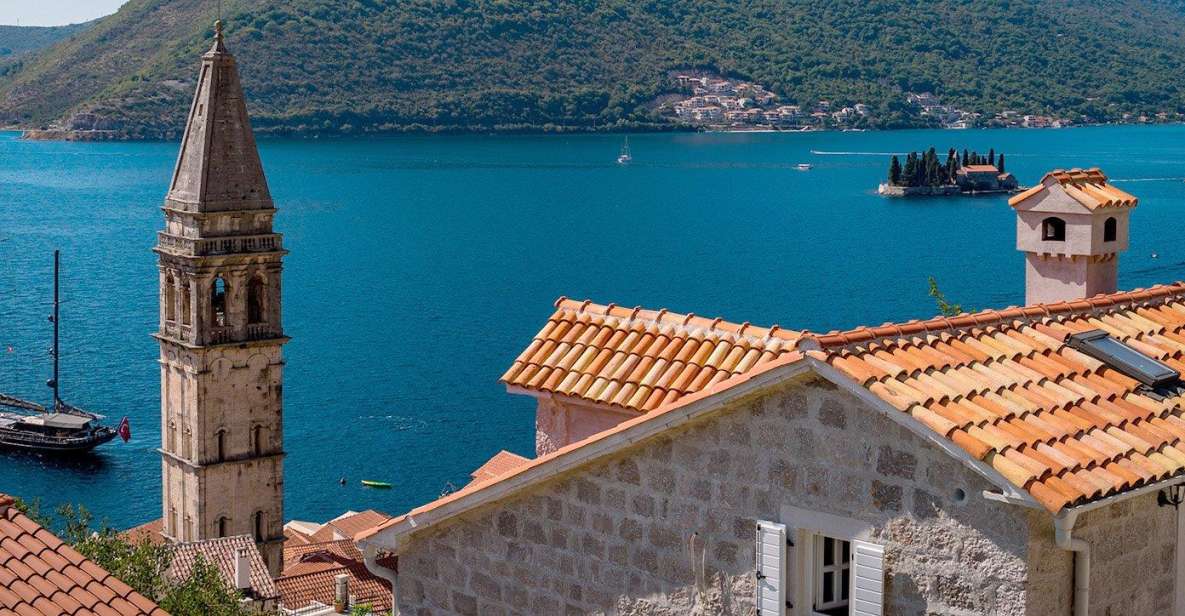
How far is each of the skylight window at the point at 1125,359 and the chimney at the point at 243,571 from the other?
23.9 meters

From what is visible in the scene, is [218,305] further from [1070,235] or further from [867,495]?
[867,495]

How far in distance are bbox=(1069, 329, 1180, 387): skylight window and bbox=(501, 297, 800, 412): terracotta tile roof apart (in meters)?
1.26

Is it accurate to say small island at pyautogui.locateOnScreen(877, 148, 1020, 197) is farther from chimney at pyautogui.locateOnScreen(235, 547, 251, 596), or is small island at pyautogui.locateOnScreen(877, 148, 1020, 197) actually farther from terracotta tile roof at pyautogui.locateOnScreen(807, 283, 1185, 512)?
terracotta tile roof at pyautogui.locateOnScreen(807, 283, 1185, 512)

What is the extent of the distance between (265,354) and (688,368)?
33.2 m

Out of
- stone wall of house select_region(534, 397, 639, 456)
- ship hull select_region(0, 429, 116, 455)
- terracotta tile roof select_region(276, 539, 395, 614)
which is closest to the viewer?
stone wall of house select_region(534, 397, 639, 456)

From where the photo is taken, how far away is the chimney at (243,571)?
97.5 feet

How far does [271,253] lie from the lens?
40031 mm

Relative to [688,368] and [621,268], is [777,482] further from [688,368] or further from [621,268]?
[621,268]

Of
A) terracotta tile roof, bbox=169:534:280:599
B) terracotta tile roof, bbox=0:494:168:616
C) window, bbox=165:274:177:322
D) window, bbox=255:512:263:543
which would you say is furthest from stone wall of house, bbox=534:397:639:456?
window, bbox=165:274:177:322

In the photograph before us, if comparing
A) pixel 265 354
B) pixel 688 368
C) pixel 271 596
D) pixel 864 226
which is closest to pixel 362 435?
pixel 265 354

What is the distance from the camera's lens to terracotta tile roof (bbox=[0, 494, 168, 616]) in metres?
6.85

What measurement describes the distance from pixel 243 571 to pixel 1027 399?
1009 inches

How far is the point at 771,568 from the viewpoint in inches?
239

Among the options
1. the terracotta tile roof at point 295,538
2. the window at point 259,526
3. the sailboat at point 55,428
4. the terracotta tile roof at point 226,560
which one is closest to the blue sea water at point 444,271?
the sailboat at point 55,428
